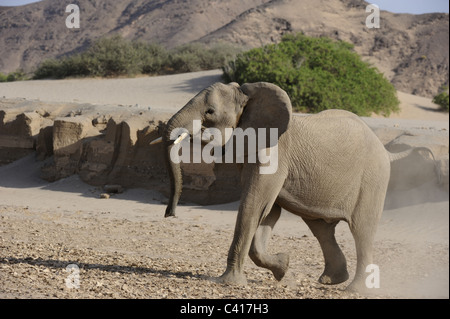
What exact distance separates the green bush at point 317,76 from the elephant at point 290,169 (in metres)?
16.1

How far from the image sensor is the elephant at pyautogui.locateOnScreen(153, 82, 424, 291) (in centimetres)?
669

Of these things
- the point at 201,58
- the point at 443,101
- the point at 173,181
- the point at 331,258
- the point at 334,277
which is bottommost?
the point at 443,101

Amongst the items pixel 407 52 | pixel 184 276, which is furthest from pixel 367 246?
pixel 407 52

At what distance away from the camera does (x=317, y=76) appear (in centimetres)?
2414

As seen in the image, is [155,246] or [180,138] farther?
[155,246]

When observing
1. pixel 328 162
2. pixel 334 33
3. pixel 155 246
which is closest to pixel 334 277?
pixel 328 162

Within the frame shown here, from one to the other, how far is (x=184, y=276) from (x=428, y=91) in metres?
43.3

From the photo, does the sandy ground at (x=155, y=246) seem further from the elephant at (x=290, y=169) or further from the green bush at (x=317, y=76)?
the green bush at (x=317, y=76)

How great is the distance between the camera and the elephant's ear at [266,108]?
22.0ft

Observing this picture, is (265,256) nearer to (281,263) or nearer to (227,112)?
(281,263)

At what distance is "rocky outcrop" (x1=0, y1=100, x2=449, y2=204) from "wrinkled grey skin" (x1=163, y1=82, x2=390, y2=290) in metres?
5.03

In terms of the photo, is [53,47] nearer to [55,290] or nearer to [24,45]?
[24,45]

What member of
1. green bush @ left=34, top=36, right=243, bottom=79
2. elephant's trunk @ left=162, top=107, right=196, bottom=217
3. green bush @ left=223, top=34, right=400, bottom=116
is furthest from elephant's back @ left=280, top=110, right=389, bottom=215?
green bush @ left=34, top=36, right=243, bottom=79

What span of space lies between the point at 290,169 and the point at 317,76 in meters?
17.8
